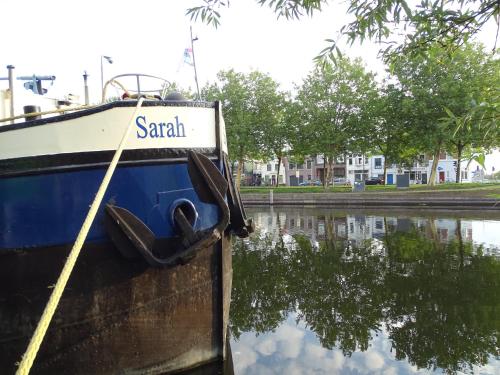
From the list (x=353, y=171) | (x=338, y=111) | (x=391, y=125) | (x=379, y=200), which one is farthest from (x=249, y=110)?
(x=353, y=171)

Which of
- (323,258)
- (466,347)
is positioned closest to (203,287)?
(466,347)

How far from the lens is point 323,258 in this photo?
9.82 m

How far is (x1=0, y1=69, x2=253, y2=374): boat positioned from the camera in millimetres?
3842

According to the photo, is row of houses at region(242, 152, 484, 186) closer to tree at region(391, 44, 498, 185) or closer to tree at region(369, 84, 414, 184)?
tree at region(369, 84, 414, 184)

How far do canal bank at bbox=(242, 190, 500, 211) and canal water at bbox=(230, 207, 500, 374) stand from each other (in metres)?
14.0

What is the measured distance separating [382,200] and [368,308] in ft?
74.8

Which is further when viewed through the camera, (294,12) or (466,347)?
(466,347)

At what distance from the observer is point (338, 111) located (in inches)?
1346

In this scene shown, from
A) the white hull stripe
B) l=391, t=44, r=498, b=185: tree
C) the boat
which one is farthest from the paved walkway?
the white hull stripe

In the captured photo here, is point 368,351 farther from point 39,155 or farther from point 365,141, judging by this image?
point 365,141

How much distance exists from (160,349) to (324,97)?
107 feet

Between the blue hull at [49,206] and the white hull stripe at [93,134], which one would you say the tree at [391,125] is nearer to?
the white hull stripe at [93,134]

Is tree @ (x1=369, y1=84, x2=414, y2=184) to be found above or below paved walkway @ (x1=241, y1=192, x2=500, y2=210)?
above

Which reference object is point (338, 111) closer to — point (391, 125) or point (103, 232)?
point (391, 125)
